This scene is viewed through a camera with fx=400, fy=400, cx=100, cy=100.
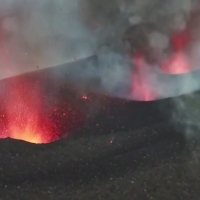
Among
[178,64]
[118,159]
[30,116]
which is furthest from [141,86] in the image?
[118,159]

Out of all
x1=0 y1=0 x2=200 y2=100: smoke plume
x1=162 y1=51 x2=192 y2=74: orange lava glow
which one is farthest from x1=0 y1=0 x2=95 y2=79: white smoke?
x1=162 y1=51 x2=192 y2=74: orange lava glow

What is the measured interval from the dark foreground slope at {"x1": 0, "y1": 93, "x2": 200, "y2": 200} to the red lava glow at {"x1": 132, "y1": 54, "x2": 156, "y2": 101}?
0.49 meters

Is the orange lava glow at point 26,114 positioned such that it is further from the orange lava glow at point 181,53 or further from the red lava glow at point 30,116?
the orange lava glow at point 181,53

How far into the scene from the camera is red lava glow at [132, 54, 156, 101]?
119 inches

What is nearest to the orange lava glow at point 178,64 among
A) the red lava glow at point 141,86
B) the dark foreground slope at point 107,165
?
the red lava glow at point 141,86

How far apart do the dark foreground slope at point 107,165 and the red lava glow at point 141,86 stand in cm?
49

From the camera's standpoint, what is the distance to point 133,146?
7.57ft

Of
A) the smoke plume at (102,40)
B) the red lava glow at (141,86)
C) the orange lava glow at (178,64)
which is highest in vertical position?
the smoke plume at (102,40)

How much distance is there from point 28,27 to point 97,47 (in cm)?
63

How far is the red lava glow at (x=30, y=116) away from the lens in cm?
273

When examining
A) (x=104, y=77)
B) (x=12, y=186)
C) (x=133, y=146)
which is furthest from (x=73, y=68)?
(x=12, y=186)

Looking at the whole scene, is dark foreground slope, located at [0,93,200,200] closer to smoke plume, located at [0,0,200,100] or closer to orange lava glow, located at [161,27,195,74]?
smoke plume, located at [0,0,200,100]

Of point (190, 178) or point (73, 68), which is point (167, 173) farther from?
point (73, 68)

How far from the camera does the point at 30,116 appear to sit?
2918 mm
